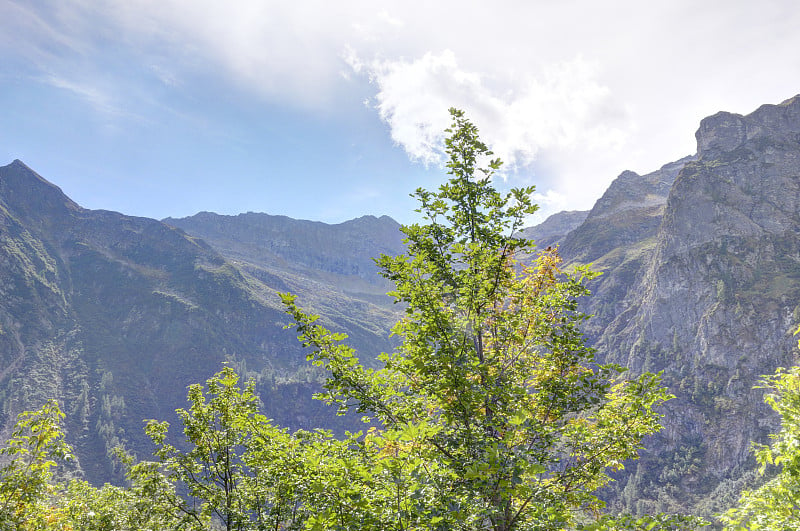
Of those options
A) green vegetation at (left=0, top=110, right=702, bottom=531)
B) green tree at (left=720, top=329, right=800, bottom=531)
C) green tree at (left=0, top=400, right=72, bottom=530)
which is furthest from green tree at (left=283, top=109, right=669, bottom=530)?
green tree at (left=0, top=400, right=72, bottom=530)

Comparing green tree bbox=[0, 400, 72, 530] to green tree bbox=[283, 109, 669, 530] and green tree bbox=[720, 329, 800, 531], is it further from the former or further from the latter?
green tree bbox=[720, 329, 800, 531]

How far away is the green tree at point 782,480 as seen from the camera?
28.5ft

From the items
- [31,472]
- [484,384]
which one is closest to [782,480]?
[484,384]

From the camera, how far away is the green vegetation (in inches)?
318

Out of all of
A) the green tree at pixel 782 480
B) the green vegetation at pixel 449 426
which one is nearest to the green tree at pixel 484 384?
the green vegetation at pixel 449 426

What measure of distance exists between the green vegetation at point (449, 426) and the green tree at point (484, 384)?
0.05 metres

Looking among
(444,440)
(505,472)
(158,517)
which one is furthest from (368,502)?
(158,517)

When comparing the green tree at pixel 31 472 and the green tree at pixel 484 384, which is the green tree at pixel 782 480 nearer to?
the green tree at pixel 484 384

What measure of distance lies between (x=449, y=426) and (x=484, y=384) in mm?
1504

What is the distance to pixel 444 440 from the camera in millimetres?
10703

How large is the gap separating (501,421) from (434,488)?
3.44m

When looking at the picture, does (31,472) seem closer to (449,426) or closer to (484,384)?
(449,426)

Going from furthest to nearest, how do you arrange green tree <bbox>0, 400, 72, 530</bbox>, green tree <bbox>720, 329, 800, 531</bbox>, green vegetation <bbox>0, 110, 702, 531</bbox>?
green tree <bbox>0, 400, 72, 530</bbox> < green tree <bbox>720, 329, 800, 531</bbox> < green vegetation <bbox>0, 110, 702, 531</bbox>

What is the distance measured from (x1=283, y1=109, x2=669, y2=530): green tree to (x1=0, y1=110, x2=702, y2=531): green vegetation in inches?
2.1
